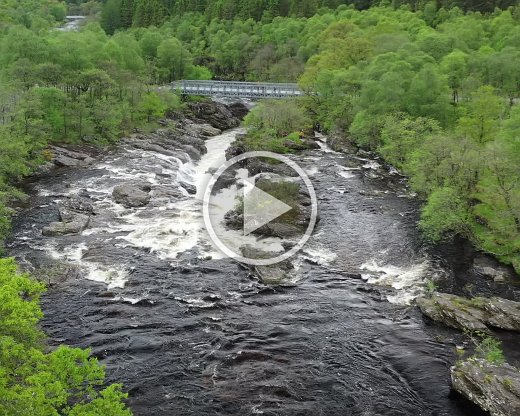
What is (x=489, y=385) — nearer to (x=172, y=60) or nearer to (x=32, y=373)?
(x=32, y=373)

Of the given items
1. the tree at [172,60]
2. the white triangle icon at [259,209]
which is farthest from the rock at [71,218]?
the tree at [172,60]

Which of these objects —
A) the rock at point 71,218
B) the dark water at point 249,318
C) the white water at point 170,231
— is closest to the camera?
the dark water at point 249,318

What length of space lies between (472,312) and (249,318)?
1573 centimetres

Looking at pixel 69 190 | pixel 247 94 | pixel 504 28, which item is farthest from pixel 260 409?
pixel 504 28

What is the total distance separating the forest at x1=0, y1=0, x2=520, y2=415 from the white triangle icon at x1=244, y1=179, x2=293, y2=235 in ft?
48.9

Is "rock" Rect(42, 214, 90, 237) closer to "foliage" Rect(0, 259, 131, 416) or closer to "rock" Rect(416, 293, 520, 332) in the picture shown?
"foliage" Rect(0, 259, 131, 416)

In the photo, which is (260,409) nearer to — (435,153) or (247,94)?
(435,153)

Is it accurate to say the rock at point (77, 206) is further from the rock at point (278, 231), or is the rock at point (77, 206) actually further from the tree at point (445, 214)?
the tree at point (445, 214)

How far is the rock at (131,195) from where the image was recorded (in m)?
55.9

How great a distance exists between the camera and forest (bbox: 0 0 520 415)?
2588cm

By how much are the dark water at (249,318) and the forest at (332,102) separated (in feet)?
9.74

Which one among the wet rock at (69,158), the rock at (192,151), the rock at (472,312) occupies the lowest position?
the rock at (192,151)

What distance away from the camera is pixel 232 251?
45.9 metres

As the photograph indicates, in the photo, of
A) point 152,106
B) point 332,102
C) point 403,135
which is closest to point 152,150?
point 152,106
